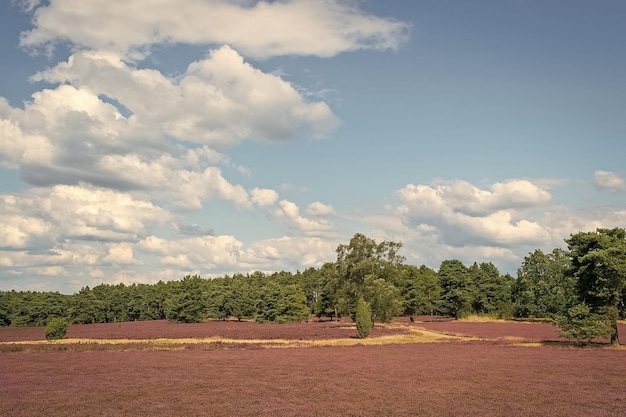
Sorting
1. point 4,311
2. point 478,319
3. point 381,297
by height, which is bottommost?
point 478,319

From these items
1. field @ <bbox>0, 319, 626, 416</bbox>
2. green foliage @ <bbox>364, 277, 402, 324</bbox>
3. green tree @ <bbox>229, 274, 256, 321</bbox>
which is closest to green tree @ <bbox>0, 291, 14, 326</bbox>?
green tree @ <bbox>229, 274, 256, 321</bbox>

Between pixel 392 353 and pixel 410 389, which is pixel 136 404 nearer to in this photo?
pixel 410 389

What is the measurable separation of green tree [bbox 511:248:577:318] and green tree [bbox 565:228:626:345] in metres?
54.4

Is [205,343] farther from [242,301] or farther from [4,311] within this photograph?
[4,311]

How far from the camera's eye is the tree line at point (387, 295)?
4794cm

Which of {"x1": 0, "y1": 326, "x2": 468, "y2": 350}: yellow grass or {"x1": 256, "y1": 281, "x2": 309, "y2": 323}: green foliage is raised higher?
{"x1": 256, "y1": 281, "x2": 309, "y2": 323}: green foliage

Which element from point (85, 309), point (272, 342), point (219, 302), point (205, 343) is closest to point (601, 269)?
point (272, 342)

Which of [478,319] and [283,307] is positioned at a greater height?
[283,307]

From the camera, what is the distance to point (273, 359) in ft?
138

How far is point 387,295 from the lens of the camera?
3194 inches

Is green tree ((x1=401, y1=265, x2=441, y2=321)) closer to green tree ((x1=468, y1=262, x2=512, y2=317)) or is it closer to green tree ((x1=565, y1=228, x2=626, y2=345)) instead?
green tree ((x1=468, y1=262, x2=512, y2=317))

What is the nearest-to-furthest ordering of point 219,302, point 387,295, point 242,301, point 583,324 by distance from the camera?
point 583,324
point 387,295
point 242,301
point 219,302

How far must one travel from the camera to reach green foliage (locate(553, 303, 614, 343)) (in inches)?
1848

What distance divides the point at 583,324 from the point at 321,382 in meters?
32.3
